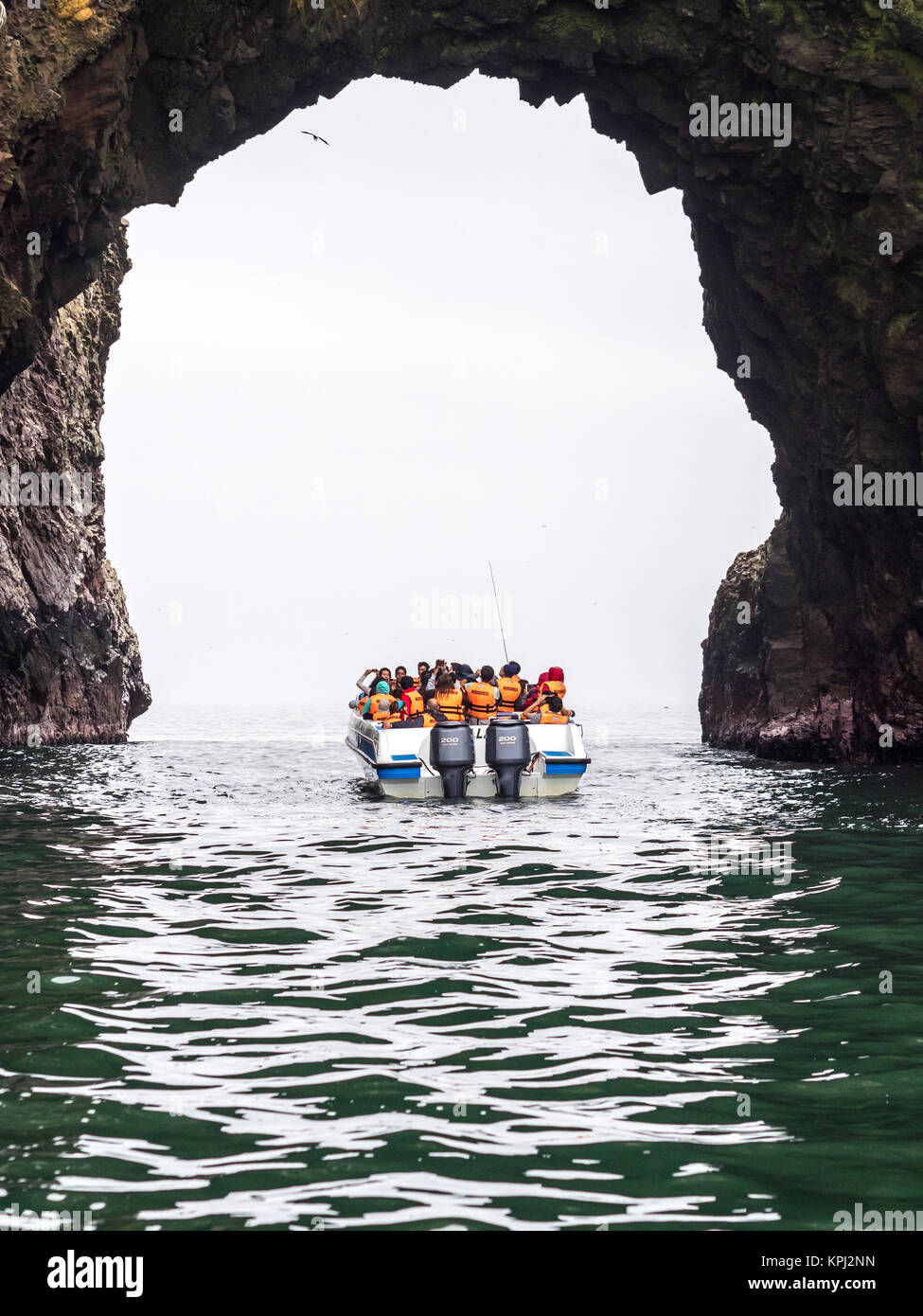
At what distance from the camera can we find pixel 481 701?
22.5 m

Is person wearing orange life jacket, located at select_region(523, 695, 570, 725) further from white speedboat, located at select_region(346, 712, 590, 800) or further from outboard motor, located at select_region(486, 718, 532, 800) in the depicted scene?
outboard motor, located at select_region(486, 718, 532, 800)

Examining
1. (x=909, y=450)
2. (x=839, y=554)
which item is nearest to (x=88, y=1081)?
(x=909, y=450)

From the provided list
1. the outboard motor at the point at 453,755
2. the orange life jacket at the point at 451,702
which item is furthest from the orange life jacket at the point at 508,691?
the outboard motor at the point at 453,755

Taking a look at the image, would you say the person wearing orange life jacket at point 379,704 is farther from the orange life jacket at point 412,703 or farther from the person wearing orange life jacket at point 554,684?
the person wearing orange life jacket at point 554,684

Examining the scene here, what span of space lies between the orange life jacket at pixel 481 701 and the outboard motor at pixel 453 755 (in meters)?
1.26

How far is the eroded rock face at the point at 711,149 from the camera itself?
2045 centimetres

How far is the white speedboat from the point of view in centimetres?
2106

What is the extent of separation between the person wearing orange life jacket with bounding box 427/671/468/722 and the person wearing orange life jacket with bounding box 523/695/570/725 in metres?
1.46

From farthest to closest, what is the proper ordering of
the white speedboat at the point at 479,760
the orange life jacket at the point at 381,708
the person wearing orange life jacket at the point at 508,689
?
1. the orange life jacket at the point at 381,708
2. the person wearing orange life jacket at the point at 508,689
3. the white speedboat at the point at 479,760

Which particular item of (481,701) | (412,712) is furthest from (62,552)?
(481,701)

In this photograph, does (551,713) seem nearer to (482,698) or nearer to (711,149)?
(482,698)

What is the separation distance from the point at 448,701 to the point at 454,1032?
14.1 metres

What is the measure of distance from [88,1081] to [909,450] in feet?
73.0

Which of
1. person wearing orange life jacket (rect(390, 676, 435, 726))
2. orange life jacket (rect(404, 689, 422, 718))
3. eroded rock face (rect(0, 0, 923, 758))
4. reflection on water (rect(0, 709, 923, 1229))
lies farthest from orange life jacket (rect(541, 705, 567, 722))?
eroded rock face (rect(0, 0, 923, 758))
